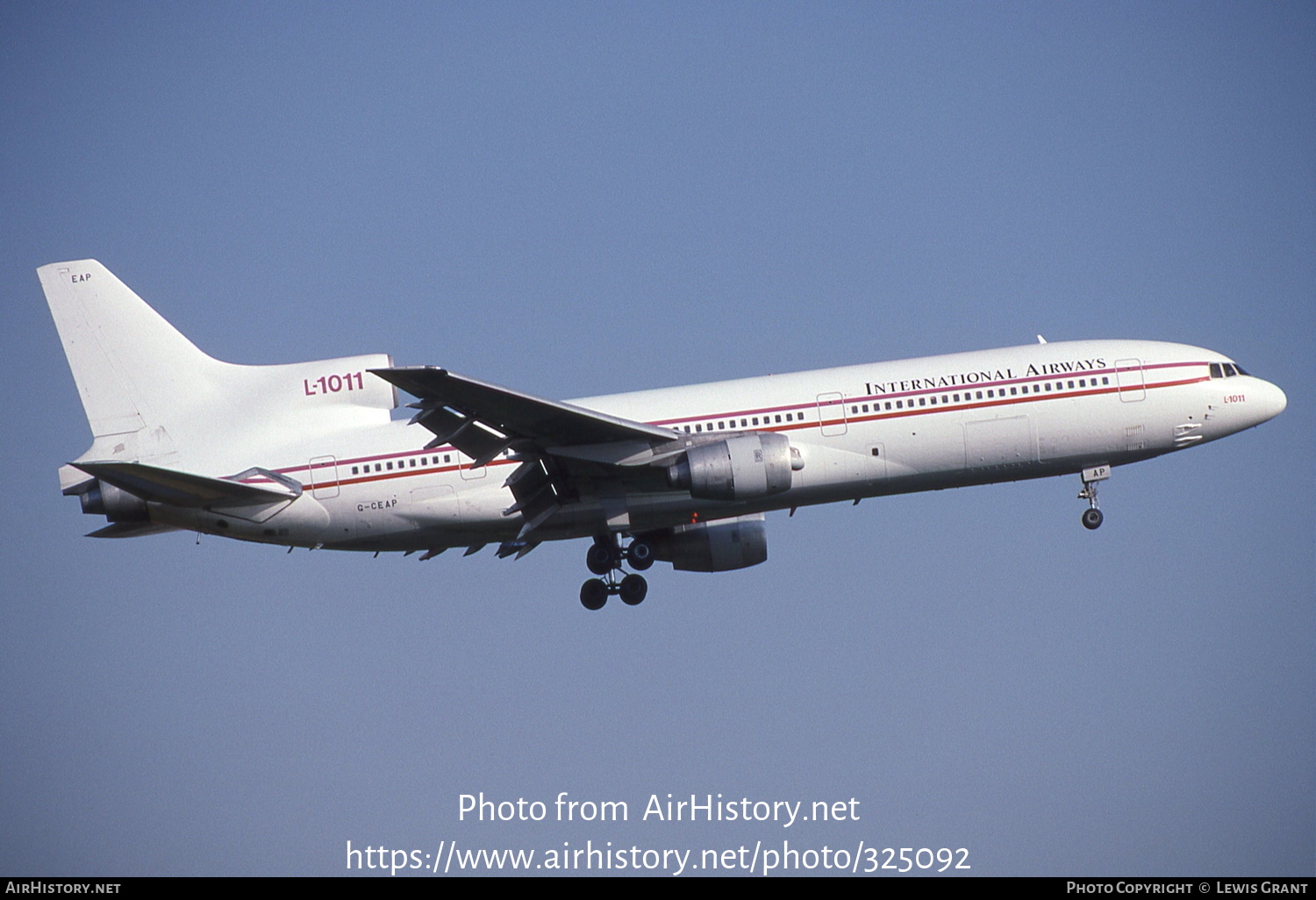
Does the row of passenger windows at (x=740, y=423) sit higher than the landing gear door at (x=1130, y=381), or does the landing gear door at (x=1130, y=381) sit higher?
the landing gear door at (x=1130, y=381)

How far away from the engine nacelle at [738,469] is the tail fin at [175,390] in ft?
29.4

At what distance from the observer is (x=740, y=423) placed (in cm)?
3475

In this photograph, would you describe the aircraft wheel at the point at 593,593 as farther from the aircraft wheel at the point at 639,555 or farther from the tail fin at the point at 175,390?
the tail fin at the point at 175,390

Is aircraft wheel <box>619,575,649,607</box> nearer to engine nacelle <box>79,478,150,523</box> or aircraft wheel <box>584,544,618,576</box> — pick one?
aircraft wheel <box>584,544,618,576</box>

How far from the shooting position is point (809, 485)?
113ft

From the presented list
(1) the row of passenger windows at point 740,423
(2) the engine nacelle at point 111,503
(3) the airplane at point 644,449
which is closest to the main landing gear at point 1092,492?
(3) the airplane at point 644,449

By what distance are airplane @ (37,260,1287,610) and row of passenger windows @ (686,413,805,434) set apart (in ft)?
0.16

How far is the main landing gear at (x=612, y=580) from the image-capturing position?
122 ft

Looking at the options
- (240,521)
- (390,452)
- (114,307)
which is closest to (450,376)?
(390,452)

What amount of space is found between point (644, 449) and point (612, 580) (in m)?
4.88

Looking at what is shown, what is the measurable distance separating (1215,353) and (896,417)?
9.08m

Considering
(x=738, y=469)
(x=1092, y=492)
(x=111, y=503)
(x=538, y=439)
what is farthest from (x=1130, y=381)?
(x=111, y=503)

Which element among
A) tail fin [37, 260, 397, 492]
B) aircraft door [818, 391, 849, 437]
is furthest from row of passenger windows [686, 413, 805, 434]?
tail fin [37, 260, 397, 492]
